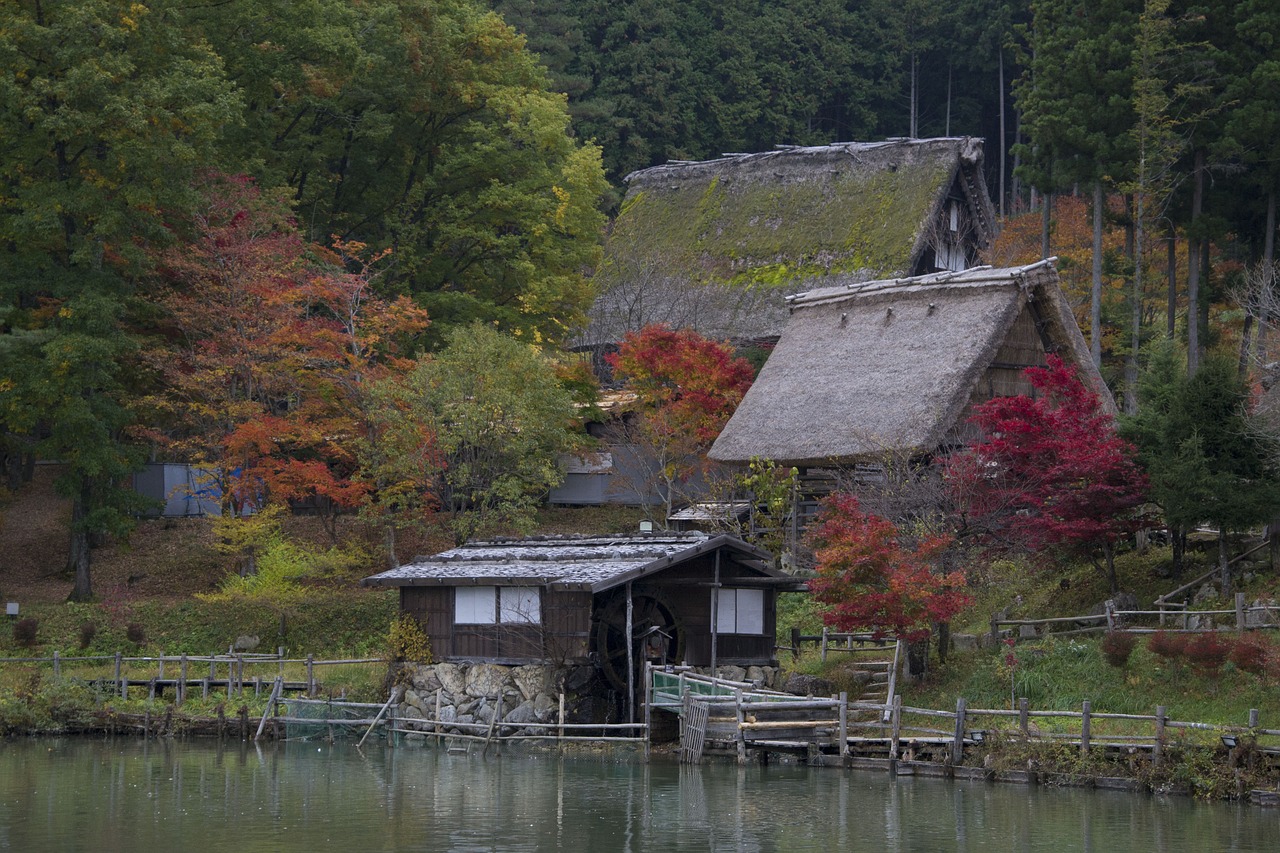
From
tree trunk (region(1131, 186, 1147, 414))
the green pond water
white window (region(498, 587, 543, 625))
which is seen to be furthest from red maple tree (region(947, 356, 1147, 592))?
white window (region(498, 587, 543, 625))

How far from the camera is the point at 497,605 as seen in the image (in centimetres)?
2914

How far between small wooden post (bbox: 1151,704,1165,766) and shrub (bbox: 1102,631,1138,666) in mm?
3370

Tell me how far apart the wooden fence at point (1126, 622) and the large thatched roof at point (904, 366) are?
5.12 metres

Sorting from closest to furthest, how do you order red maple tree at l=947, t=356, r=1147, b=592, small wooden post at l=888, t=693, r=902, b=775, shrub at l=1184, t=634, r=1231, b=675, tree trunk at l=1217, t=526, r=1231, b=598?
shrub at l=1184, t=634, r=1231, b=675 → small wooden post at l=888, t=693, r=902, b=775 → tree trunk at l=1217, t=526, r=1231, b=598 → red maple tree at l=947, t=356, r=1147, b=592

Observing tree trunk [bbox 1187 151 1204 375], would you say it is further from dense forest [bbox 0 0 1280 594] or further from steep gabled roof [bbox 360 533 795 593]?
→ steep gabled roof [bbox 360 533 795 593]

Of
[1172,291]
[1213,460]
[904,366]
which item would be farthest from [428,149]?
[1213,460]

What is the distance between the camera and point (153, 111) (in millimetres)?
35625

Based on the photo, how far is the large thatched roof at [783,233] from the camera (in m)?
48.2

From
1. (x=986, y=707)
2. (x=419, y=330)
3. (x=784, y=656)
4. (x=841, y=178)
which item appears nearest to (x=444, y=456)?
(x=419, y=330)

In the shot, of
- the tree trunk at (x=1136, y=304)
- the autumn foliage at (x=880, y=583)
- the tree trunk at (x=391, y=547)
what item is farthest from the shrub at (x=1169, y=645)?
the tree trunk at (x=391, y=547)

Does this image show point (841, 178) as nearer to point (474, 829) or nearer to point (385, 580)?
point (385, 580)

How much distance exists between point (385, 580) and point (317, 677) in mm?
3145

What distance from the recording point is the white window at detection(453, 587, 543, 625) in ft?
94.3

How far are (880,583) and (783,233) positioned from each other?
25.5m
